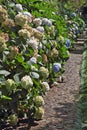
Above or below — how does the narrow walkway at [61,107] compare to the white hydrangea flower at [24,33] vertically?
below

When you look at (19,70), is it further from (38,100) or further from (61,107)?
(61,107)

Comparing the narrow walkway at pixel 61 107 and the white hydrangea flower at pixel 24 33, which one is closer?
the white hydrangea flower at pixel 24 33

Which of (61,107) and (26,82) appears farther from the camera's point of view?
(61,107)

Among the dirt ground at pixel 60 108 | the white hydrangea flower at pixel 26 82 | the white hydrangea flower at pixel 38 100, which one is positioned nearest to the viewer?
the white hydrangea flower at pixel 26 82

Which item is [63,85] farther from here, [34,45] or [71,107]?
[34,45]

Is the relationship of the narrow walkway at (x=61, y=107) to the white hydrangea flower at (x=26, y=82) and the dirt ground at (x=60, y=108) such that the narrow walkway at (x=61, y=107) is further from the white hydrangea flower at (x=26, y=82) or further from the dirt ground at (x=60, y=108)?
the white hydrangea flower at (x=26, y=82)

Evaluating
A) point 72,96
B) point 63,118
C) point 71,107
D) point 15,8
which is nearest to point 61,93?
point 72,96

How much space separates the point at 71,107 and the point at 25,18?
4.47 ft

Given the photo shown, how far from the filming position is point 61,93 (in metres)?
5.56

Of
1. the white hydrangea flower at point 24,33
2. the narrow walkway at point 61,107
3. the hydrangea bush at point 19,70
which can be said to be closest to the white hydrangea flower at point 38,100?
the hydrangea bush at point 19,70

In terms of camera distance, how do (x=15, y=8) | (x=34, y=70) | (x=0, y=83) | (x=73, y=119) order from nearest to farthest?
(x=0, y=83) → (x=34, y=70) → (x=73, y=119) → (x=15, y=8)

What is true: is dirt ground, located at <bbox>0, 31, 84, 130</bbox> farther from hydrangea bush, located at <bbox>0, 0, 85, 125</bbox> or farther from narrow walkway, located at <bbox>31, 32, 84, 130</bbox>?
hydrangea bush, located at <bbox>0, 0, 85, 125</bbox>

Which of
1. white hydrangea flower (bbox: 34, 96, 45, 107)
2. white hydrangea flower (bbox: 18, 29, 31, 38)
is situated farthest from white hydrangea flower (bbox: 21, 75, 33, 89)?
white hydrangea flower (bbox: 18, 29, 31, 38)

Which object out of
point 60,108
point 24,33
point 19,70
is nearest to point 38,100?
point 19,70
